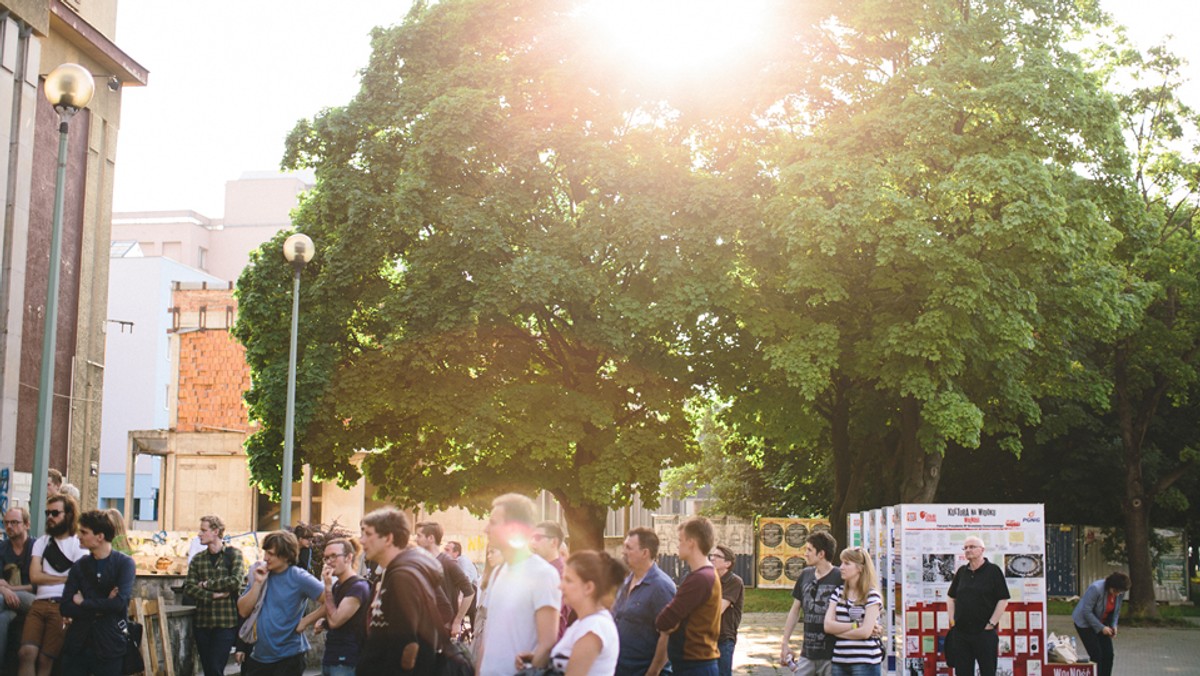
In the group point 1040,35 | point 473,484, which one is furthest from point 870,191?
point 473,484

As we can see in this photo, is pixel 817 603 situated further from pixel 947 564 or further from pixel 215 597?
pixel 947 564

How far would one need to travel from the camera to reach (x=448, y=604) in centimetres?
857

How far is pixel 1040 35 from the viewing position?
28.9 metres

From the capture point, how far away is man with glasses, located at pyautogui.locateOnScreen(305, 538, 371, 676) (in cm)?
992

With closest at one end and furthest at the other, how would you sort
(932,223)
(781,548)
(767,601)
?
1. (932,223)
2. (767,601)
3. (781,548)

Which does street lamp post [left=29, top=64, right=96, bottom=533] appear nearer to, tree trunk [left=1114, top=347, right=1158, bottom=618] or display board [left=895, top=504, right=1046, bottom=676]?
display board [left=895, top=504, right=1046, bottom=676]

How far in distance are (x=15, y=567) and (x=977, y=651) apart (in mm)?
9532

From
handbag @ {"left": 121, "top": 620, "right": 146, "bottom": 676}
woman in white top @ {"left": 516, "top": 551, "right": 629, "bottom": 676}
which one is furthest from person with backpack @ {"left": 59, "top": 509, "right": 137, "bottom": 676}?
woman in white top @ {"left": 516, "top": 551, "right": 629, "bottom": 676}

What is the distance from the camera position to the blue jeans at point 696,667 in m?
9.73

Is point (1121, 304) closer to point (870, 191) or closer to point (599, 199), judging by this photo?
point (870, 191)

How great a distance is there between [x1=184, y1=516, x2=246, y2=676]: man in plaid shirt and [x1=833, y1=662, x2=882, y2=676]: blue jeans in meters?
5.36

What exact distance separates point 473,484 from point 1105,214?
15.1 meters

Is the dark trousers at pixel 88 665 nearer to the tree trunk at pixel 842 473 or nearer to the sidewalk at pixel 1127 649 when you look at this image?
the sidewalk at pixel 1127 649

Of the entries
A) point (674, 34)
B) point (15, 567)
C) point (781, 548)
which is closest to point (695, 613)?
point (15, 567)
